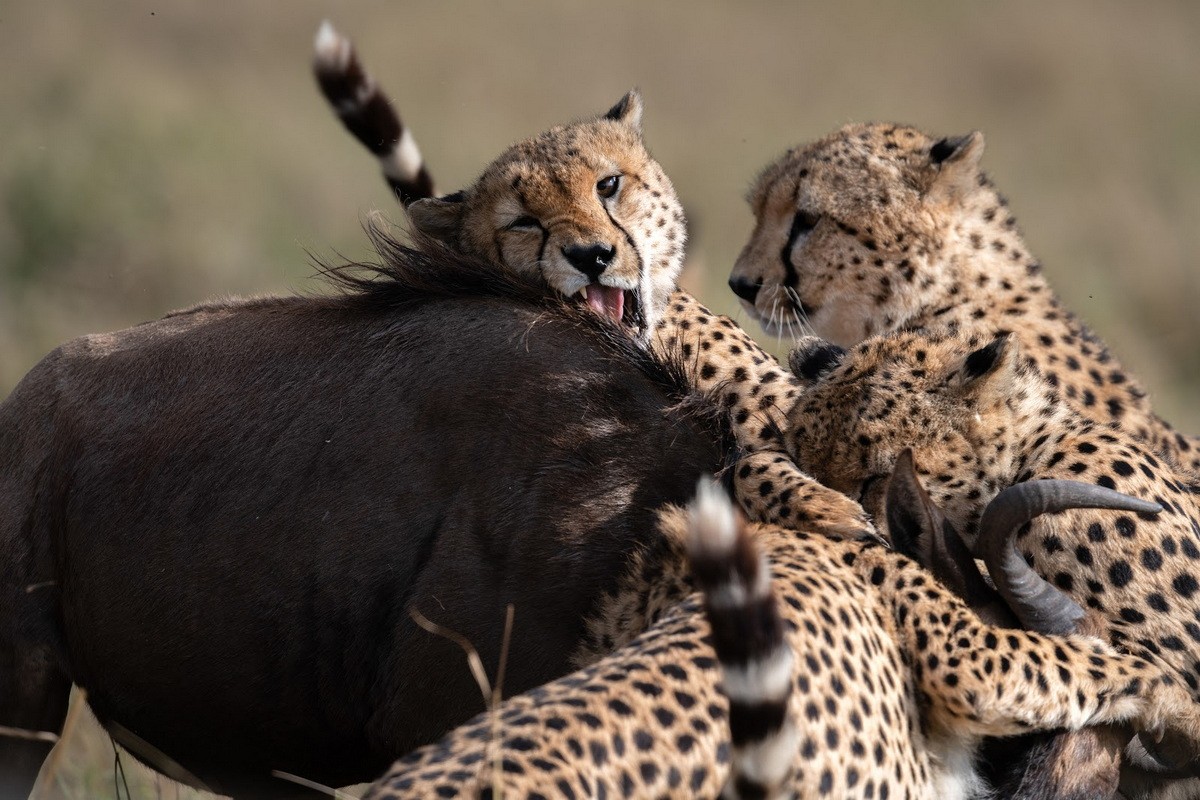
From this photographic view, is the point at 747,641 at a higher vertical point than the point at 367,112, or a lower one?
lower

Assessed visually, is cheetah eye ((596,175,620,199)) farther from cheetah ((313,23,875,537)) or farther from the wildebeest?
the wildebeest

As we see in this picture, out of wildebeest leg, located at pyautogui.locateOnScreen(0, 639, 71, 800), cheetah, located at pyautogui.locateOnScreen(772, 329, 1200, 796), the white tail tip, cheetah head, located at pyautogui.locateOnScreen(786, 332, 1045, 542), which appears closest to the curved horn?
cheetah, located at pyautogui.locateOnScreen(772, 329, 1200, 796)

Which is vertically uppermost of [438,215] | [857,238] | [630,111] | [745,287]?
[630,111]

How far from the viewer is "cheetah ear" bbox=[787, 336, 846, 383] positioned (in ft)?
15.3

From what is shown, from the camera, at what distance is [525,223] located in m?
4.83

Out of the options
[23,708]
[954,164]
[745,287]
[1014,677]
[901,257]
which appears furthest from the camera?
[745,287]

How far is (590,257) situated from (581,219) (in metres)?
0.12

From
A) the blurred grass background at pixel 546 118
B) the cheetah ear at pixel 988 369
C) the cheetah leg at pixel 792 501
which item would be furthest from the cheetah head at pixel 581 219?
the blurred grass background at pixel 546 118

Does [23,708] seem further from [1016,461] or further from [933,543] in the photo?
[1016,461]

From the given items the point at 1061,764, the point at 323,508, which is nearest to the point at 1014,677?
the point at 1061,764

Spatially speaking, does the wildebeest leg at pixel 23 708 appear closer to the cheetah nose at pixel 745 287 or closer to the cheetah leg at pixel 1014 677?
the cheetah leg at pixel 1014 677

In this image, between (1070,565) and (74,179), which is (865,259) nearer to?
(1070,565)

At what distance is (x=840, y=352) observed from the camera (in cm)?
468

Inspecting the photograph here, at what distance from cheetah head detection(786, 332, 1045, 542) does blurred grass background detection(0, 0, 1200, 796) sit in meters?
3.93
